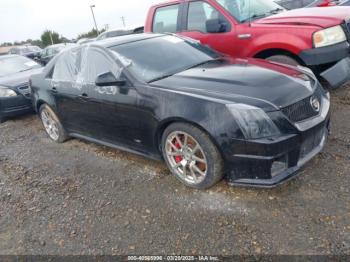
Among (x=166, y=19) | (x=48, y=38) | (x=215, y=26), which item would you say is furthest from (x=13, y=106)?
(x=48, y=38)

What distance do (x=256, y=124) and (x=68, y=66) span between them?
2993 millimetres

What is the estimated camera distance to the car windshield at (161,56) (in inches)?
136

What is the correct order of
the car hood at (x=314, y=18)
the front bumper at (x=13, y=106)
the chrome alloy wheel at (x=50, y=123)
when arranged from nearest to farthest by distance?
the car hood at (x=314, y=18)
the chrome alloy wheel at (x=50, y=123)
the front bumper at (x=13, y=106)

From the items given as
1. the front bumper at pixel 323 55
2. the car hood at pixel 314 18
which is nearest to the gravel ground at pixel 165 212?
the front bumper at pixel 323 55

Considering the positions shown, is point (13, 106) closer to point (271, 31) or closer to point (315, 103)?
point (271, 31)

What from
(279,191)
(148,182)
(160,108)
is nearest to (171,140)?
(160,108)

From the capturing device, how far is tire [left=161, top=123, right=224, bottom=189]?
2.82 m

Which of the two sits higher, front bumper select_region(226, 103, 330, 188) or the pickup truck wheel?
the pickup truck wheel

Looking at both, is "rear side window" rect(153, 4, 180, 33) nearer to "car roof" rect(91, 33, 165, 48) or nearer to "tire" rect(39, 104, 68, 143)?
"car roof" rect(91, 33, 165, 48)

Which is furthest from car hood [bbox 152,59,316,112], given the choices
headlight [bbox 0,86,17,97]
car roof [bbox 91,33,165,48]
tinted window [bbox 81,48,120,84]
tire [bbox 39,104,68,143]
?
headlight [bbox 0,86,17,97]

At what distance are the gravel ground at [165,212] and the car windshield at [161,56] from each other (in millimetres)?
1139

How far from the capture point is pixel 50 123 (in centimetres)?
516

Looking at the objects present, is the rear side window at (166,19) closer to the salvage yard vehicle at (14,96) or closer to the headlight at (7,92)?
the salvage yard vehicle at (14,96)

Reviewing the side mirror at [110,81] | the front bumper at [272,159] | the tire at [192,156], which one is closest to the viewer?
the front bumper at [272,159]
